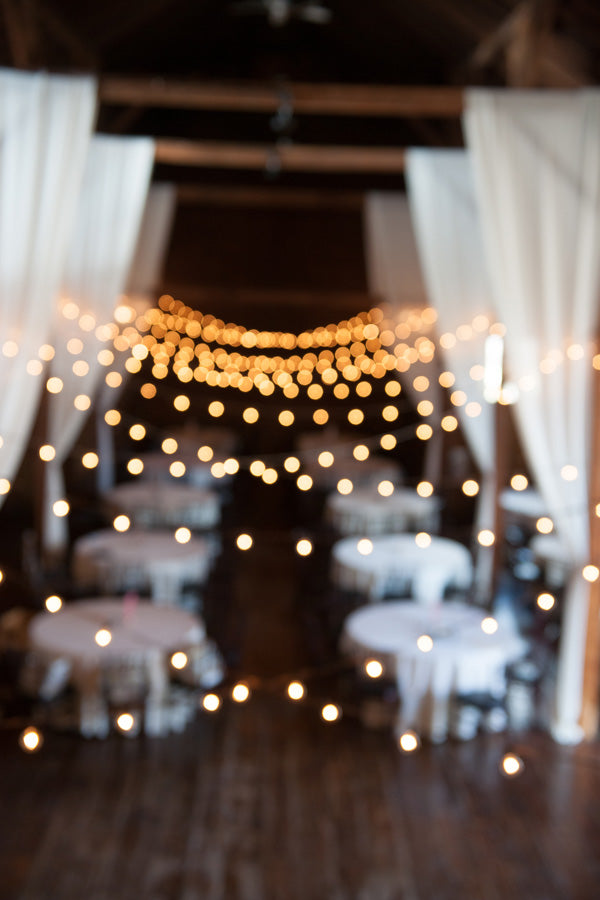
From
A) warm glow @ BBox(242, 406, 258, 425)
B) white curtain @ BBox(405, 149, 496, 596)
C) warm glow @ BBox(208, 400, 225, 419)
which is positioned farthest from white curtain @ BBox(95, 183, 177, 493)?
warm glow @ BBox(242, 406, 258, 425)

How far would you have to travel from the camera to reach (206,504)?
8.16 metres

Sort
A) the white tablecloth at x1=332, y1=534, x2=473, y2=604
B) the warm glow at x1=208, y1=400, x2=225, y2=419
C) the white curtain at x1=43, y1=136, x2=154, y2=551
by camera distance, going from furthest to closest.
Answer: the warm glow at x1=208, y1=400, x2=225, y2=419
the white tablecloth at x1=332, y1=534, x2=473, y2=604
the white curtain at x1=43, y1=136, x2=154, y2=551

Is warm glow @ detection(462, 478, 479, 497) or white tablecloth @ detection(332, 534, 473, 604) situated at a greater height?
warm glow @ detection(462, 478, 479, 497)

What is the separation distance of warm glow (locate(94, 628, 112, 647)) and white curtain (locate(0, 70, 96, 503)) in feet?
4.12

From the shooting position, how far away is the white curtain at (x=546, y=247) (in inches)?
163

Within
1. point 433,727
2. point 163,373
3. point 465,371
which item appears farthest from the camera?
point 163,373

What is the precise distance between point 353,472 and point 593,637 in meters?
5.06

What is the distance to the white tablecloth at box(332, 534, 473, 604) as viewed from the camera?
645cm

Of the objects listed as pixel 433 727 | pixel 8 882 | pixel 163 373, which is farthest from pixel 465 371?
pixel 163 373

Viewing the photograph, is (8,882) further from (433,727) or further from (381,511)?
(381,511)

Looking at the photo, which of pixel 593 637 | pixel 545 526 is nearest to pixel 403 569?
pixel 545 526

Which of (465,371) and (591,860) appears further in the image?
(465,371)

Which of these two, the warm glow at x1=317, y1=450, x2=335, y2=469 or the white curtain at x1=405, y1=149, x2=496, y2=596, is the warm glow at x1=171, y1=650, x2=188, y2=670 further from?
the warm glow at x1=317, y1=450, x2=335, y2=469

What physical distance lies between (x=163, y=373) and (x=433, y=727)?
678cm
